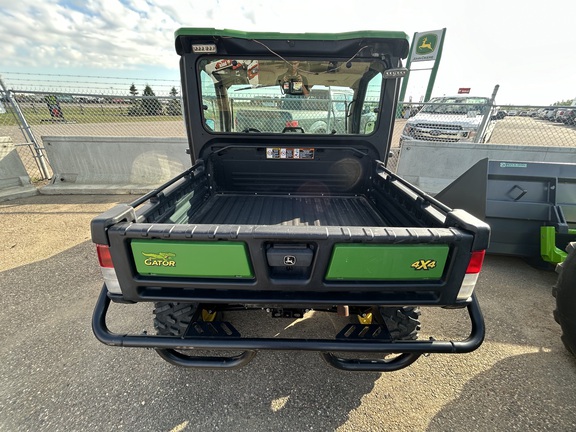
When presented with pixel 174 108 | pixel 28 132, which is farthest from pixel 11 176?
pixel 174 108

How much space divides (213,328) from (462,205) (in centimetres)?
343

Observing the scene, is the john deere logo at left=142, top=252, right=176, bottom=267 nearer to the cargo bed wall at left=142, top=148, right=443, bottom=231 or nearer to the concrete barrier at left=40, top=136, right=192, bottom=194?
the cargo bed wall at left=142, top=148, right=443, bottom=231

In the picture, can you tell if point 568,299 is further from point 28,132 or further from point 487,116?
point 28,132

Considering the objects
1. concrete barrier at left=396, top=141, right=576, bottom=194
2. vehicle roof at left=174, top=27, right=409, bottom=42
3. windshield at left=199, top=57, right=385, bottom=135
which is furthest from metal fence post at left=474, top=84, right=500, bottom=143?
vehicle roof at left=174, top=27, right=409, bottom=42

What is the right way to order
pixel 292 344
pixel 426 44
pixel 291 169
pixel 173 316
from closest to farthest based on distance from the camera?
pixel 292 344
pixel 173 316
pixel 291 169
pixel 426 44

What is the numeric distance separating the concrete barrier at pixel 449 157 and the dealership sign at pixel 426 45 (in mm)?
6599

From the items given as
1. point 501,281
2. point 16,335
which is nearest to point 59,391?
point 16,335

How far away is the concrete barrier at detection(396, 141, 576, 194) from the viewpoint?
5.01 m

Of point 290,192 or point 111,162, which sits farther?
point 111,162

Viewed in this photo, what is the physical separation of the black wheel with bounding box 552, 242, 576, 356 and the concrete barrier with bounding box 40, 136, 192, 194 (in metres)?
5.86

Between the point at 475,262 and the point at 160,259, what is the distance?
1.65m

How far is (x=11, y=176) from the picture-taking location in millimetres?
5496

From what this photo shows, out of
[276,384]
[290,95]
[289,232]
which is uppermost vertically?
[290,95]

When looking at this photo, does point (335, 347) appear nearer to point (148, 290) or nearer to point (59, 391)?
point (148, 290)
